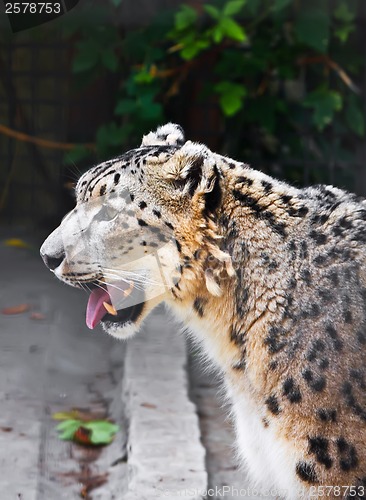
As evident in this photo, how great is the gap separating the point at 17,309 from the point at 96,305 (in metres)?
3.01

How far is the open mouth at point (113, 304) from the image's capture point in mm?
3119

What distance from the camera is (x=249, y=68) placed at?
653 centimetres

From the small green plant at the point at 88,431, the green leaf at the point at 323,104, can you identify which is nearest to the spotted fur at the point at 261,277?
the small green plant at the point at 88,431

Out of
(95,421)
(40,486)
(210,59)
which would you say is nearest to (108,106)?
(210,59)

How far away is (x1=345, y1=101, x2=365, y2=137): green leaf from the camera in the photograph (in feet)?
22.1

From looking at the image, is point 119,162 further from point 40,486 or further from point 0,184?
point 0,184

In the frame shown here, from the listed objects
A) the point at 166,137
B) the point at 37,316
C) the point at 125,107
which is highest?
the point at 125,107

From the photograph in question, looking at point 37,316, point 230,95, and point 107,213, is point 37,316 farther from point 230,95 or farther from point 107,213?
point 107,213

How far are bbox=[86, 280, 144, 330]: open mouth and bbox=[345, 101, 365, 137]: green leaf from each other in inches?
157

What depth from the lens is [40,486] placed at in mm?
3932

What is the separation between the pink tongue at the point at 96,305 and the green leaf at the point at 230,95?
3296mm

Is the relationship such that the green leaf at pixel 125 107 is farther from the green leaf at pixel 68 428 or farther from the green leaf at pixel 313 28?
the green leaf at pixel 68 428

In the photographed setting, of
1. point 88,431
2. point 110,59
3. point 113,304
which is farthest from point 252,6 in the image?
point 113,304

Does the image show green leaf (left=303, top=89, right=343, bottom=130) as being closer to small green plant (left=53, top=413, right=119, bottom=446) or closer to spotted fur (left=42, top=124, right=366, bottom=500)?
small green plant (left=53, top=413, right=119, bottom=446)
